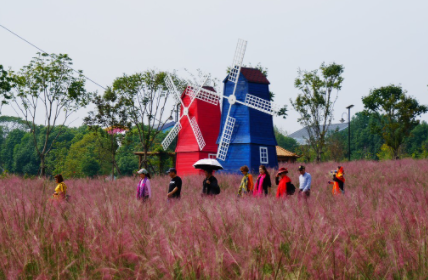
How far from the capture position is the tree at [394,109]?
37656mm

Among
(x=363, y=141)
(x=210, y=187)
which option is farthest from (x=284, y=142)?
(x=210, y=187)

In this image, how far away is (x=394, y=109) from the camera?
3891cm

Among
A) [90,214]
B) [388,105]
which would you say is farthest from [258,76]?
[90,214]

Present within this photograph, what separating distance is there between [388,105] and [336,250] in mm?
39086

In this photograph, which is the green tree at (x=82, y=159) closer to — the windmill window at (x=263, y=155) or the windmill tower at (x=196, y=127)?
the windmill tower at (x=196, y=127)

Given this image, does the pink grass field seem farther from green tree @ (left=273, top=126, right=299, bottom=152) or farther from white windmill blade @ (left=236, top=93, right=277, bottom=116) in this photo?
green tree @ (left=273, top=126, right=299, bottom=152)

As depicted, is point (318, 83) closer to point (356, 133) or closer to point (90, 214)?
point (90, 214)

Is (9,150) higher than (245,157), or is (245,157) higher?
(9,150)

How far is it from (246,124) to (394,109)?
19694mm

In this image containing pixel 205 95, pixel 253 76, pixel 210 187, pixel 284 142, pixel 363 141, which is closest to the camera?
pixel 210 187

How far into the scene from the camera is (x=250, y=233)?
3.58 meters

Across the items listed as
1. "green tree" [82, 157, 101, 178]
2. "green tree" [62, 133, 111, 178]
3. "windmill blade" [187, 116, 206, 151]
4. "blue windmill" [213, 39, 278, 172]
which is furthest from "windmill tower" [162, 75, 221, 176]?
"green tree" [82, 157, 101, 178]

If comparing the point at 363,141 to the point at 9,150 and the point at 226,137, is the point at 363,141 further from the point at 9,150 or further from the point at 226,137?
the point at 9,150

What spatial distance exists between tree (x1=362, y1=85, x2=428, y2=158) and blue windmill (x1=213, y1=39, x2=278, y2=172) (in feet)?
53.9
